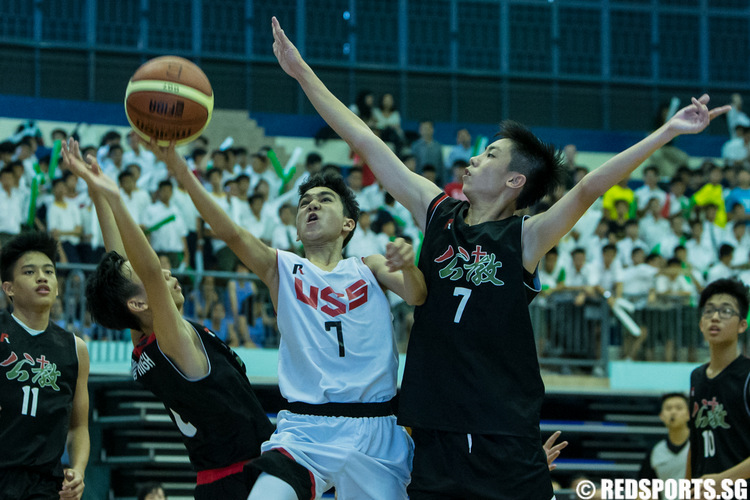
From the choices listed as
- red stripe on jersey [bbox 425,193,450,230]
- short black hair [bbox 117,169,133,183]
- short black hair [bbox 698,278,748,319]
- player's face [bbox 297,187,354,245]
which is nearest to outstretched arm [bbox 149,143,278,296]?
player's face [bbox 297,187,354,245]

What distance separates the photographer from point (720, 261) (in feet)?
43.9

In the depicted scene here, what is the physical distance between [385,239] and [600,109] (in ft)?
35.0

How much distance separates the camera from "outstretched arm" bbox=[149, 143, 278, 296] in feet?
14.9

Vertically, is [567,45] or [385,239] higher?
[567,45]

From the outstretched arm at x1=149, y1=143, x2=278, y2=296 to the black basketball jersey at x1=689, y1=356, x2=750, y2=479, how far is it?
3556mm

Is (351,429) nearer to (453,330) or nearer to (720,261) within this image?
(453,330)

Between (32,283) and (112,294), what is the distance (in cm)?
94

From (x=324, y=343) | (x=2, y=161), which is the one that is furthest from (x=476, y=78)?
(x=324, y=343)

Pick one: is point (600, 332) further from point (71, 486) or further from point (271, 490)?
point (271, 490)

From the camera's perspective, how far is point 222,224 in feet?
15.2

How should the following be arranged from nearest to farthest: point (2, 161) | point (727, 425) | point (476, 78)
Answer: point (727, 425) → point (2, 161) → point (476, 78)

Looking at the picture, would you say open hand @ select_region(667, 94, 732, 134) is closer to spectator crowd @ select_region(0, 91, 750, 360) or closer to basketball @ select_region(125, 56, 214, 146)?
basketball @ select_region(125, 56, 214, 146)

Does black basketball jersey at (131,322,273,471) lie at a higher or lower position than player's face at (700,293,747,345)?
lower

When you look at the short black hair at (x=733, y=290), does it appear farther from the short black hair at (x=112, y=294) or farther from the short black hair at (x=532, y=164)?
the short black hair at (x=112, y=294)
